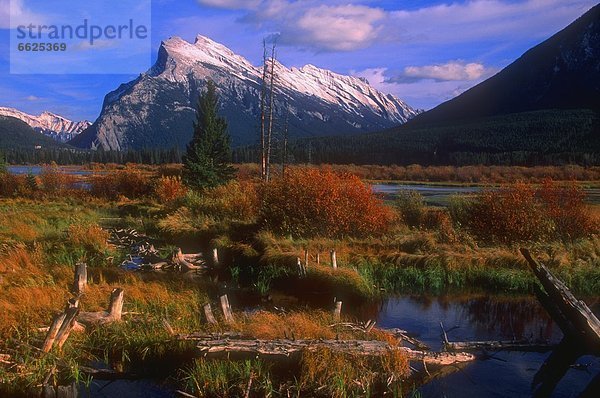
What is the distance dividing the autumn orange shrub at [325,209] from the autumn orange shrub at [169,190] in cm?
1965

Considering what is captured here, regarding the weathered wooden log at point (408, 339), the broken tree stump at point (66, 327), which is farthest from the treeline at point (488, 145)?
the broken tree stump at point (66, 327)

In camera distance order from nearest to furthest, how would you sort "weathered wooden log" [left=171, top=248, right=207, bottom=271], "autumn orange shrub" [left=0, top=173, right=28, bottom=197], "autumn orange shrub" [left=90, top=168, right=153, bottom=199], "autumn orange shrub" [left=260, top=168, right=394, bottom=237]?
"weathered wooden log" [left=171, top=248, right=207, bottom=271], "autumn orange shrub" [left=260, top=168, right=394, bottom=237], "autumn orange shrub" [left=90, top=168, right=153, bottom=199], "autumn orange shrub" [left=0, top=173, right=28, bottom=197]

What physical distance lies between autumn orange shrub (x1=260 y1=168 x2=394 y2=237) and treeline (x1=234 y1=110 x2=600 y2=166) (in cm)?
9266

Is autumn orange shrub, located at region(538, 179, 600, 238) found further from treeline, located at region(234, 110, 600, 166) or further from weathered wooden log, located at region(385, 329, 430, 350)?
treeline, located at region(234, 110, 600, 166)

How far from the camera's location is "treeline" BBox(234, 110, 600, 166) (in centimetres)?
12388

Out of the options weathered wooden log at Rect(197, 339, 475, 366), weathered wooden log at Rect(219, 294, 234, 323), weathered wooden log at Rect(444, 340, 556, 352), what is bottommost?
weathered wooden log at Rect(444, 340, 556, 352)

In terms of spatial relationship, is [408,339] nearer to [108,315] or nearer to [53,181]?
[108,315]

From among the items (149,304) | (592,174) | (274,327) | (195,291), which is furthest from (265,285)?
(592,174)

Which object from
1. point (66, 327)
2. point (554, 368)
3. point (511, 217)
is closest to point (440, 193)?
point (511, 217)

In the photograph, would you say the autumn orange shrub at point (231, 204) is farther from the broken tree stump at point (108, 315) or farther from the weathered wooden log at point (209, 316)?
the weathered wooden log at point (209, 316)

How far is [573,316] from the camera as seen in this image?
41.7ft

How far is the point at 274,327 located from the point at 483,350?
486 cm

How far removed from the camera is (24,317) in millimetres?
13492

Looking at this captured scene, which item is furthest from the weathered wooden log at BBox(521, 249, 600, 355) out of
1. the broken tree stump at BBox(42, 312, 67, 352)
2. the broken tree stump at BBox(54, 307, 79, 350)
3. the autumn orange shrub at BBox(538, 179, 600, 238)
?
the autumn orange shrub at BBox(538, 179, 600, 238)
